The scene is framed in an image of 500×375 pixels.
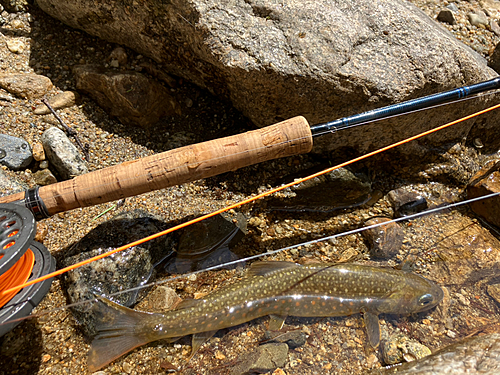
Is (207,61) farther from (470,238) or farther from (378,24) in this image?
(470,238)

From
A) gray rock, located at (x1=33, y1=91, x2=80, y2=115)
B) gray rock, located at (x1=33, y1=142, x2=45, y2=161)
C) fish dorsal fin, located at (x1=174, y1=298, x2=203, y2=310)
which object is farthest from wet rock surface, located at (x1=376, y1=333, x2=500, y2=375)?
gray rock, located at (x1=33, y1=91, x2=80, y2=115)

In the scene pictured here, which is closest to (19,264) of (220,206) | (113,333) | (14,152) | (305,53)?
(113,333)

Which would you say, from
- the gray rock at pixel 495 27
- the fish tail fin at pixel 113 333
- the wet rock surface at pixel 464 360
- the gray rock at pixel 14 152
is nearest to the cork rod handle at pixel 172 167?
the fish tail fin at pixel 113 333

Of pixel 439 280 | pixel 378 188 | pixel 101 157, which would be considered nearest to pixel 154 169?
pixel 101 157

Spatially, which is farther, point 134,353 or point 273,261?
point 273,261

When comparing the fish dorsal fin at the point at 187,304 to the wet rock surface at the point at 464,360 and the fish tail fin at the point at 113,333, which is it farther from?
the wet rock surface at the point at 464,360
